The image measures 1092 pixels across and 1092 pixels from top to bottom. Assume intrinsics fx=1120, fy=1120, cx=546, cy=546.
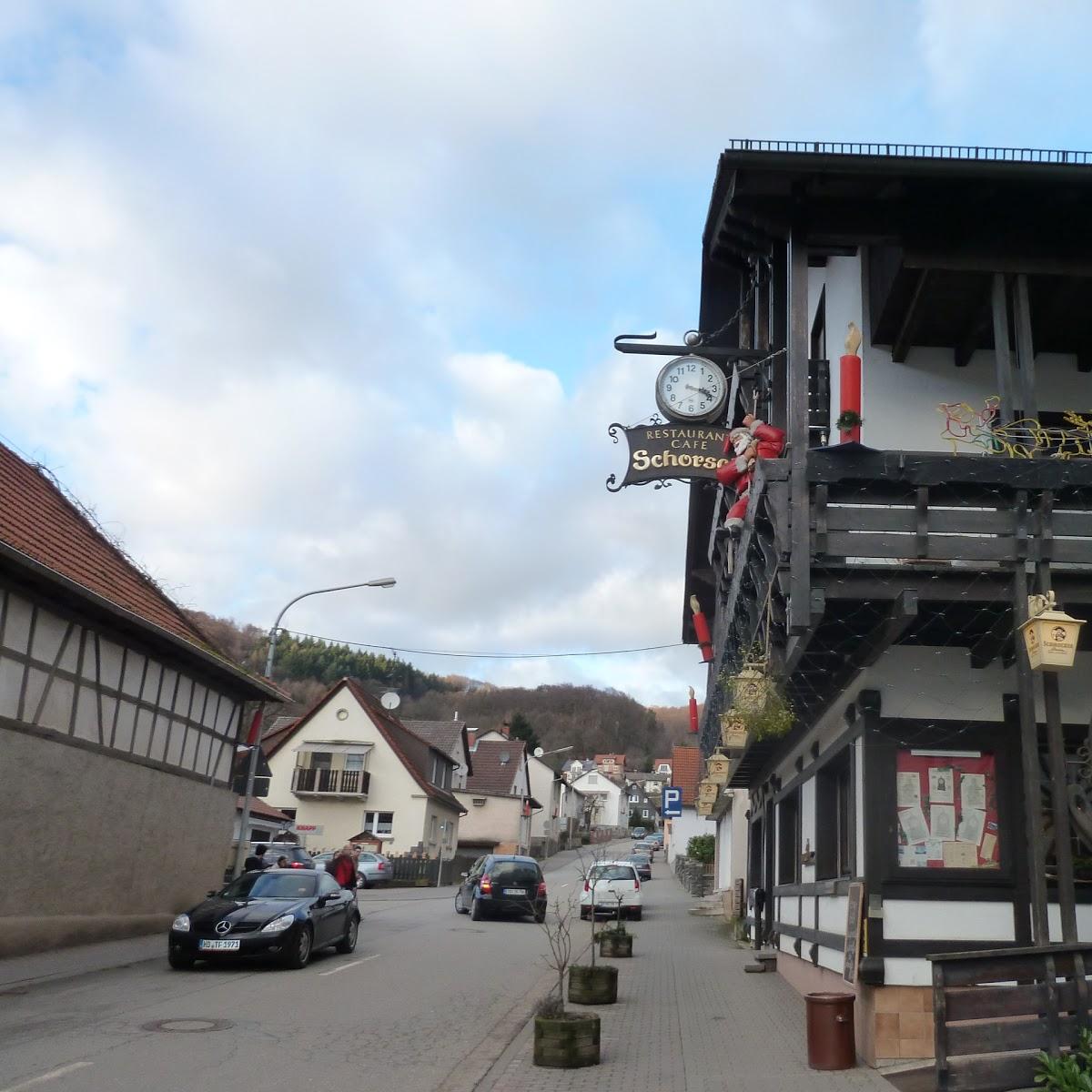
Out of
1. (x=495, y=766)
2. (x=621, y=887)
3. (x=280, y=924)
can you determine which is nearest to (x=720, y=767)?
(x=280, y=924)

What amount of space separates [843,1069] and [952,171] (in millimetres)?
7455

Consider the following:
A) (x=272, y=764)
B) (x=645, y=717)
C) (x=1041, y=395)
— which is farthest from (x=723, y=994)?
(x=645, y=717)

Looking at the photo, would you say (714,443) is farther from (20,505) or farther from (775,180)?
(20,505)

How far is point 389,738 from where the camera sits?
168 ft

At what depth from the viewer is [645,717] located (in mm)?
137500

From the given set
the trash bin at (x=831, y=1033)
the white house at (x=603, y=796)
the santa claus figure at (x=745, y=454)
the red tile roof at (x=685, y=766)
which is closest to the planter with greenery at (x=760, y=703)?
the santa claus figure at (x=745, y=454)

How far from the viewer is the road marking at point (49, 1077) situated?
25.2ft

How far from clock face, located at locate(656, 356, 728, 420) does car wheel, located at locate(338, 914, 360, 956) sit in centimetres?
1002

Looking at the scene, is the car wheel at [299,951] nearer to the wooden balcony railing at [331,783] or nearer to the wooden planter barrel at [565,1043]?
the wooden planter barrel at [565,1043]

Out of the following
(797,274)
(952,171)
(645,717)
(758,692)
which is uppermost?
(645,717)

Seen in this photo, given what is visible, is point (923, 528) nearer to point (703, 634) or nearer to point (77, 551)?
point (703, 634)

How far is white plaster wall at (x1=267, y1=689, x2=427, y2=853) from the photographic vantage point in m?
50.5

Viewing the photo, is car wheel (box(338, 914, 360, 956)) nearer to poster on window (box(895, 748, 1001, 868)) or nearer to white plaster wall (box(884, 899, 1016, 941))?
white plaster wall (box(884, 899, 1016, 941))

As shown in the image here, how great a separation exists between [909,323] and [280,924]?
421 inches
